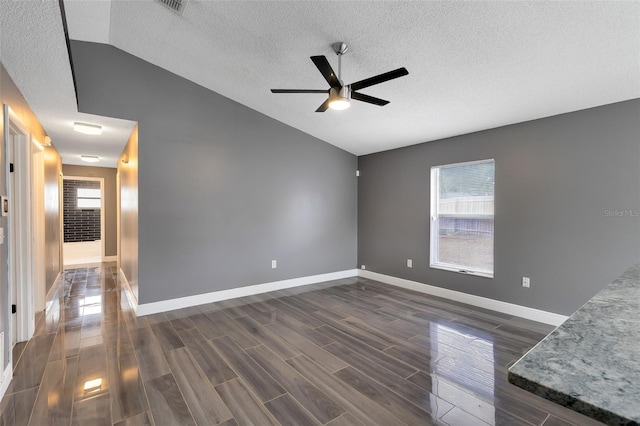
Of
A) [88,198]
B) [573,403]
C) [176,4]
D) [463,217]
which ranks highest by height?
[176,4]

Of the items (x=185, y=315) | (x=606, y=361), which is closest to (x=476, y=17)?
(x=606, y=361)

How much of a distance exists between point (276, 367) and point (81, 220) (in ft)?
29.1

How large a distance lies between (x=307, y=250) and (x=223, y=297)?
5.43 ft

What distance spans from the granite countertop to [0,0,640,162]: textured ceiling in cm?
234

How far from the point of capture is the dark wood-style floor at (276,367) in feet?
6.38

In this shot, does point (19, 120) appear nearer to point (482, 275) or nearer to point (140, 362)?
point (140, 362)

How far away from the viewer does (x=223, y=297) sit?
4.33m

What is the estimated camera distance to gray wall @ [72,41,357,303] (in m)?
3.71

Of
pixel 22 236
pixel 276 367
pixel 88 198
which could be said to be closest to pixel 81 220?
pixel 88 198

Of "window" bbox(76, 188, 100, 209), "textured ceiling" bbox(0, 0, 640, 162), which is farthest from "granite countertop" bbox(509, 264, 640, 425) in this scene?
"window" bbox(76, 188, 100, 209)

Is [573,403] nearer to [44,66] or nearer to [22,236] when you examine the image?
[44,66]

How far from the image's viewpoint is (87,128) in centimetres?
392

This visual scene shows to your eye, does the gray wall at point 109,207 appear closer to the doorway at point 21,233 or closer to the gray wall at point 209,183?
the gray wall at point 209,183

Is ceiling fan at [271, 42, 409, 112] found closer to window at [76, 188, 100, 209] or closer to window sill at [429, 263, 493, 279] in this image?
window sill at [429, 263, 493, 279]
